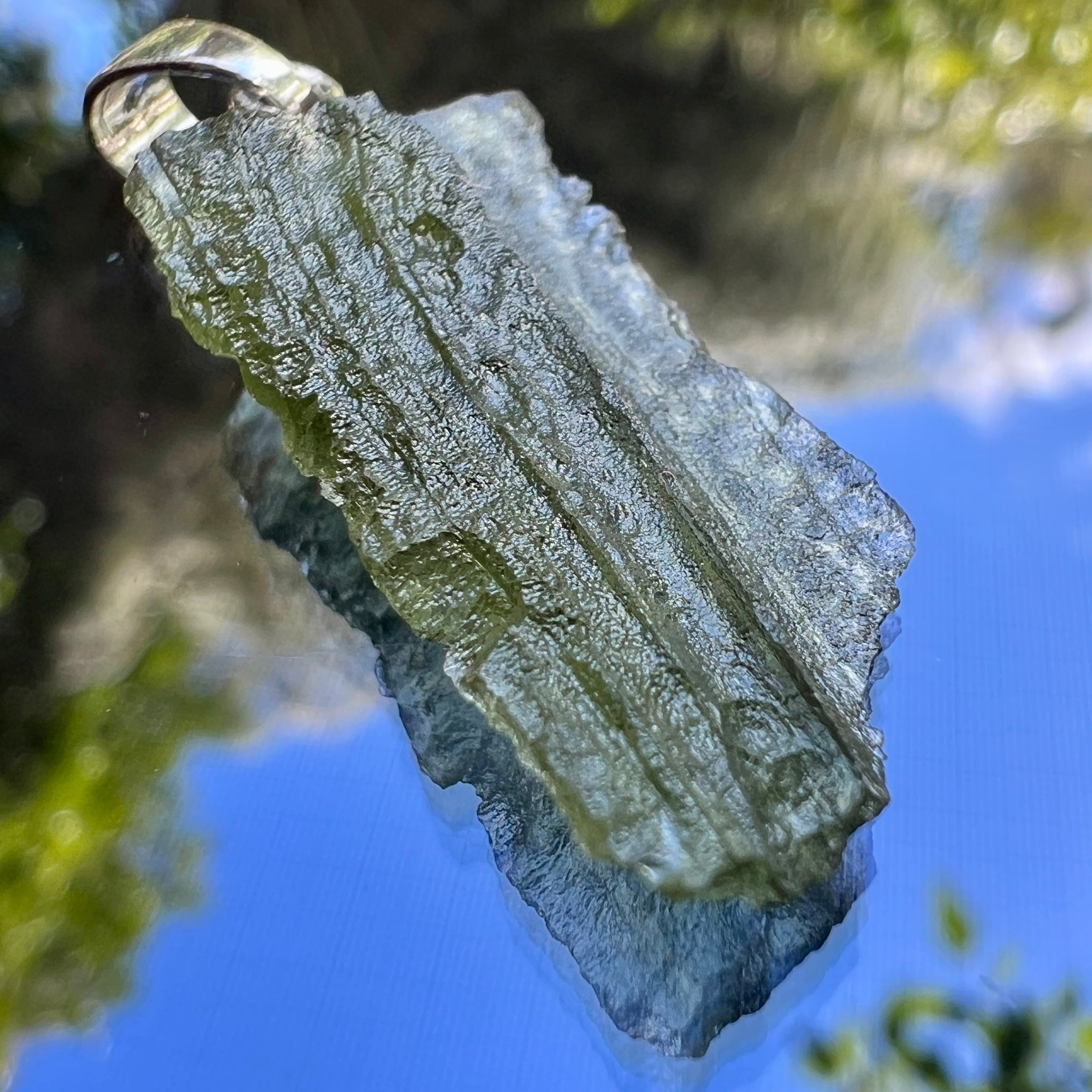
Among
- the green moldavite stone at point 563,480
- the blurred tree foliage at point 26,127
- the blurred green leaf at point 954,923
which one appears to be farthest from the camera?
the blurred tree foliage at point 26,127

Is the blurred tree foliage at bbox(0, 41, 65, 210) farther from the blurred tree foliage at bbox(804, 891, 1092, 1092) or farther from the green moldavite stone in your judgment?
the blurred tree foliage at bbox(804, 891, 1092, 1092)

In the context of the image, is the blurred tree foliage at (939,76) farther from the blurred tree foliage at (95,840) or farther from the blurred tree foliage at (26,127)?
the blurred tree foliage at (95,840)

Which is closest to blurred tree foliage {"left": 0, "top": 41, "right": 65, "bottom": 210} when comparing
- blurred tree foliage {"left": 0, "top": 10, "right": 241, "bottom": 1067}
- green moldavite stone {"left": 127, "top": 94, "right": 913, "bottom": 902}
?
blurred tree foliage {"left": 0, "top": 10, "right": 241, "bottom": 1067}

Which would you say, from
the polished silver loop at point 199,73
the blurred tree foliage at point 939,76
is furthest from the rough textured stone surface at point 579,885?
the blurred tree foliage at point 939,76

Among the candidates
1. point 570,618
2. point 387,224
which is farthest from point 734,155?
point 570,618

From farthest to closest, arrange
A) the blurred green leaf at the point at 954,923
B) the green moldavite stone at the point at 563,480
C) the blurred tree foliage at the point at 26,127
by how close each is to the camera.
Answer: the blurred tree foliage at the point at 26,127
the blurred green leaf at the point at 954,923
the green moldavite stone at the point at 563,480

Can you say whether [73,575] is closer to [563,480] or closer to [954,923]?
[563,480]
